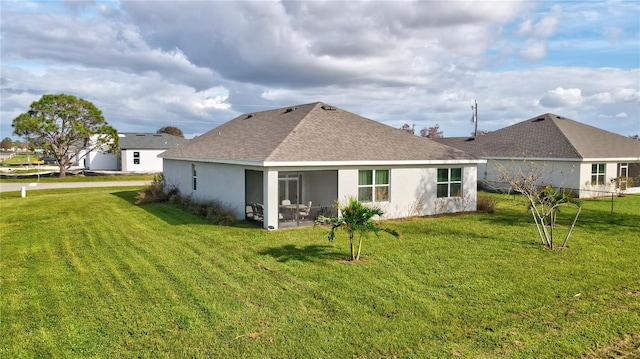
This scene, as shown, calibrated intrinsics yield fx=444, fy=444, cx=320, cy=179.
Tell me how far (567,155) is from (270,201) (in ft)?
68.7

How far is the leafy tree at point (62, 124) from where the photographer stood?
41938mm

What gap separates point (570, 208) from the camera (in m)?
22.4

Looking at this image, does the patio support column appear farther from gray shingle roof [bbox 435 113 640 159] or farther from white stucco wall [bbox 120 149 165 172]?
white stucco wall [bbox 120 149 165 172]

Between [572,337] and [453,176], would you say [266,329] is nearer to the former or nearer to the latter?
[572,337]

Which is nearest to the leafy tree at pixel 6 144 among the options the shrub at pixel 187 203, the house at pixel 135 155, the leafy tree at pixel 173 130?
the leafy tree at pixel 173 130

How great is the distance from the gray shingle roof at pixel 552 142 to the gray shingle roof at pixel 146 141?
36674 mm

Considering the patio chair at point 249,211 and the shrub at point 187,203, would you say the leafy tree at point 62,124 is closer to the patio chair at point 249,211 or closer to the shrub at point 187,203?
the shrub at point 187,203

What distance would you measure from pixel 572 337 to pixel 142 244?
11.5 meters

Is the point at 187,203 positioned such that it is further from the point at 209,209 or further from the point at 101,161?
the point at 101,161

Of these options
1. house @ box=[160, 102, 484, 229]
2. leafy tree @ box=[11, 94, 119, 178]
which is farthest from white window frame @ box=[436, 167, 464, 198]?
leafy tree @ box=[11, 94, 119, 178]

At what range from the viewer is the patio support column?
15.8 meters

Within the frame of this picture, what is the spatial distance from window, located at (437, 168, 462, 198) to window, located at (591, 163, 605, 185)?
42.4ft

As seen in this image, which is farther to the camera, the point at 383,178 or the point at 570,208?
the point at 570,208

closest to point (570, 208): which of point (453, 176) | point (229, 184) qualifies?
point (453, 176)
